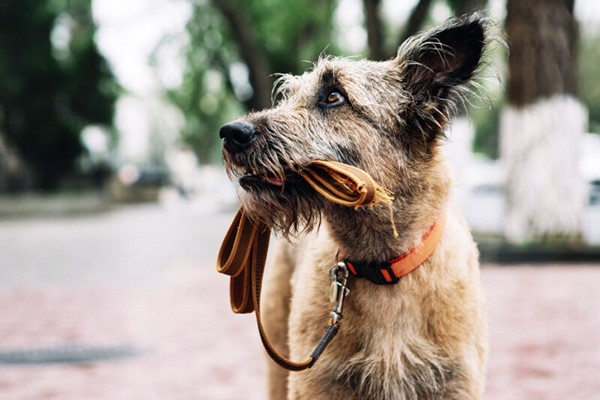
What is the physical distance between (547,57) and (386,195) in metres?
12.1

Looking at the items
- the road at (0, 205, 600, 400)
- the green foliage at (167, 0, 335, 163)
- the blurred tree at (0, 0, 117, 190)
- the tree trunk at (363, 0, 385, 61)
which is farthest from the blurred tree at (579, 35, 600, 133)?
the road at (0, 205, 600, 400)

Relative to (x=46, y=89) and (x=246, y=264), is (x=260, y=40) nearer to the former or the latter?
(x=46, y=89)

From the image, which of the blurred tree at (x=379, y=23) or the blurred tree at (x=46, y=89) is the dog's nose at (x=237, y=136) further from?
the blurred tree at (x=46, y=89)

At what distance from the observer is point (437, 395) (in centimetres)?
326

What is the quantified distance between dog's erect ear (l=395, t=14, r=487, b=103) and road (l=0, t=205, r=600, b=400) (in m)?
3.13

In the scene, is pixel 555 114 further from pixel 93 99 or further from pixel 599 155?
pixel 93 99

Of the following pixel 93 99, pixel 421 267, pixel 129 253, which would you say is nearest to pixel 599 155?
pixel 129 253

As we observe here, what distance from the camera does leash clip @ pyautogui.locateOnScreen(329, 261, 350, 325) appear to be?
129 inches

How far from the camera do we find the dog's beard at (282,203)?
3293 millimetres

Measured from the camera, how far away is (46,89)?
28859mm

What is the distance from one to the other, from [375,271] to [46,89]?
1087 inches

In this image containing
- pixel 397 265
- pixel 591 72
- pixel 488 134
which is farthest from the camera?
pixel 488 134

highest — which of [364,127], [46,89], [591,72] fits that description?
[591,72]

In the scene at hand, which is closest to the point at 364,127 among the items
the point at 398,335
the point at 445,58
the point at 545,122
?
the point at 445,58
